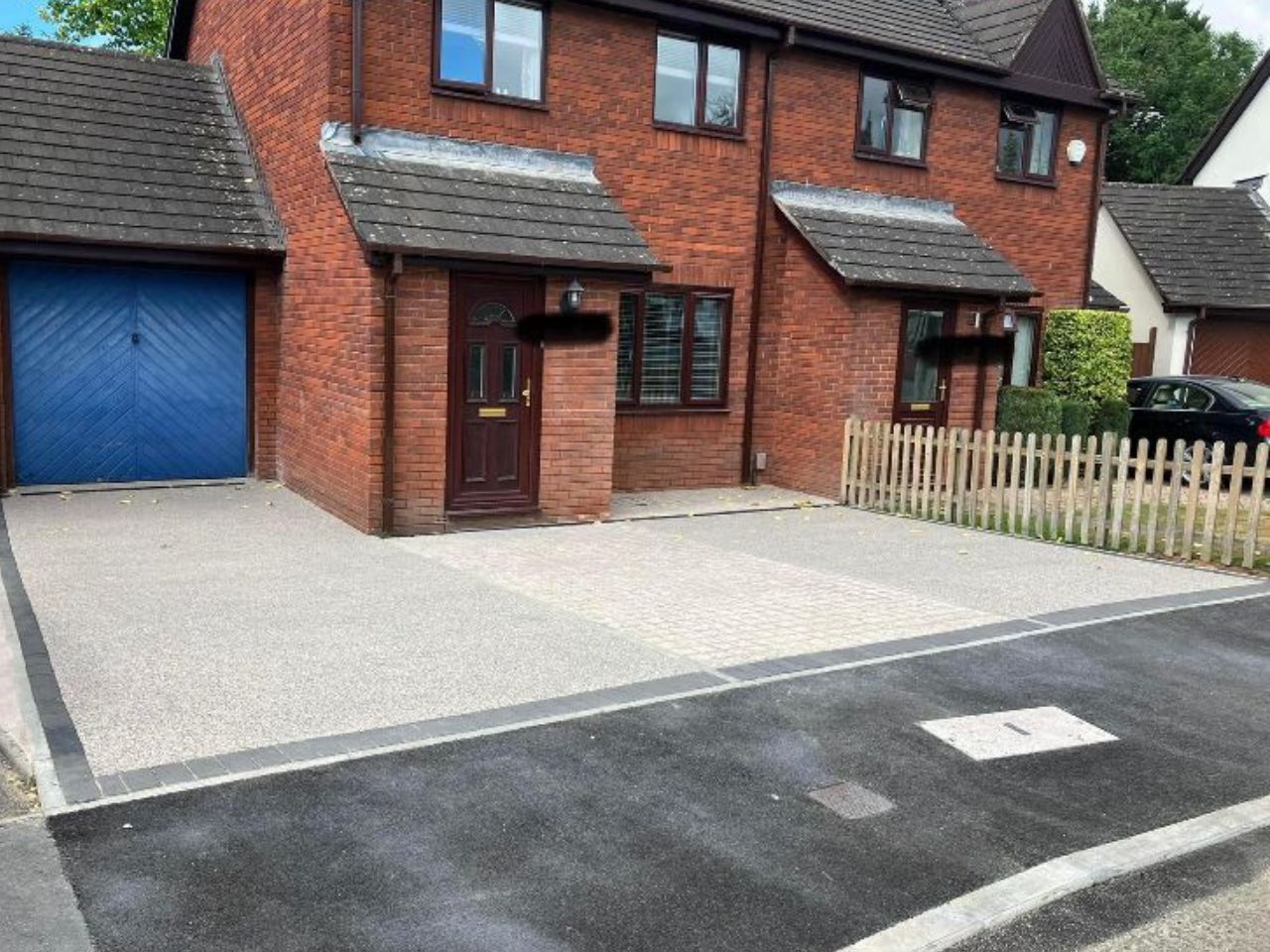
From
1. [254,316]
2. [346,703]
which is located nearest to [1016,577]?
[346,703]

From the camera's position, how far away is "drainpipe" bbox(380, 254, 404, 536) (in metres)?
9.82

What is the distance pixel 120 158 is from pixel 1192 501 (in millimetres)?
11399

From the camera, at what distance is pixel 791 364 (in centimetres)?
1379

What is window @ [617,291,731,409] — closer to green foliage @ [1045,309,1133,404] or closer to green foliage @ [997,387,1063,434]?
green foliage @ [997,387,1063,434]

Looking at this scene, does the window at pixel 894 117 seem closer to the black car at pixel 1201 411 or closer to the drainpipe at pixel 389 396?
the black car at pixel 1201 411

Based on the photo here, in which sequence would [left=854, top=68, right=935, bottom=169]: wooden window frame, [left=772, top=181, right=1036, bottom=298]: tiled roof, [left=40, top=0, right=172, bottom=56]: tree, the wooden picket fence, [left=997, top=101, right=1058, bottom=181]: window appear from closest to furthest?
1. the wooden picket fence
2. [left=772, top=181, right=1036, bottom=298]: tiled roof
3. [left=854, top=68, right=935, bottom=169]: wooden window frame
4. [left=997, top=101, right=1058, bottom=181]: window
5. [left=40, top=0, right=172, bottom=56]: tree

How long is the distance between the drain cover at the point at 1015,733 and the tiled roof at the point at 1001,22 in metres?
12.7

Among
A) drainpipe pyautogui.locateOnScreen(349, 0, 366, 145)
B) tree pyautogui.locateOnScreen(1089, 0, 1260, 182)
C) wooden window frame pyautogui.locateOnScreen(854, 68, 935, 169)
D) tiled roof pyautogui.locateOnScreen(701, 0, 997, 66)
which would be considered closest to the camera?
drainpipe pyautogui.locateOnScreen(349, 0, 366, 145)

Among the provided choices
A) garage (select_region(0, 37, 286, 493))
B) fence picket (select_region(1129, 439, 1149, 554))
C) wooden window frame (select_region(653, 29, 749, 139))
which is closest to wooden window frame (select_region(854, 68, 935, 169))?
wooden window frame (select_region(653, 29, 749, 139))

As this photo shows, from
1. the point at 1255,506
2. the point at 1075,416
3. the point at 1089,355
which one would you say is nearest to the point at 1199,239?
the point at 1089,355

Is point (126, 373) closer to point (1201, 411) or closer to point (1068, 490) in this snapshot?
point (1068, 490)

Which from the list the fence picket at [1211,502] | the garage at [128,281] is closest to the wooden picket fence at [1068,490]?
the fence picket at [1211,502]

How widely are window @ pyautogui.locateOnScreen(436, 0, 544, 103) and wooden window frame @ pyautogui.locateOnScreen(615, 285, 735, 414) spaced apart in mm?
2576

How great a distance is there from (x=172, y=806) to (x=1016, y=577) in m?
7.01
